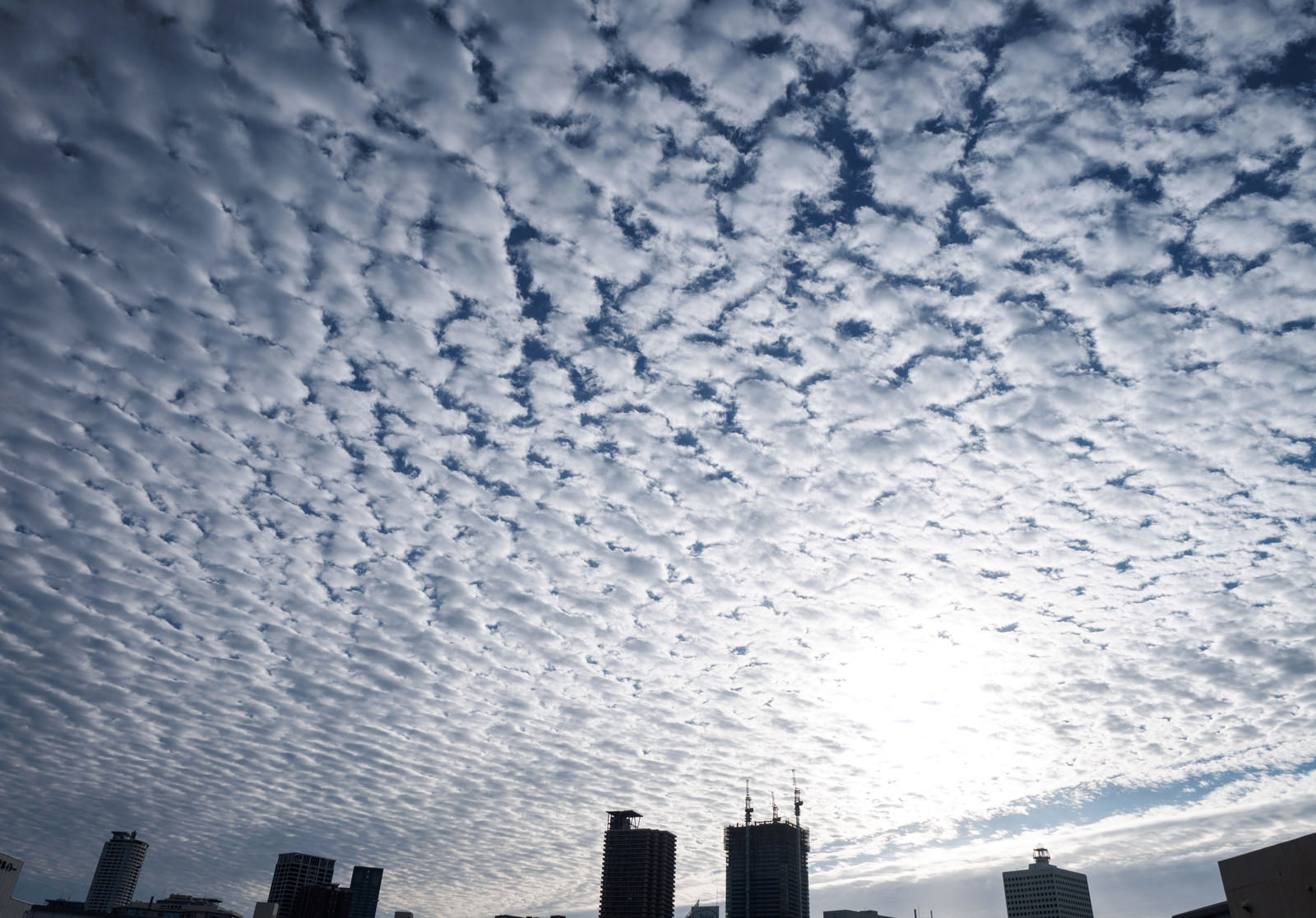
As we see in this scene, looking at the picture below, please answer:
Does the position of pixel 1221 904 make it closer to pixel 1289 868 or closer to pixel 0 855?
pixel 1289 868

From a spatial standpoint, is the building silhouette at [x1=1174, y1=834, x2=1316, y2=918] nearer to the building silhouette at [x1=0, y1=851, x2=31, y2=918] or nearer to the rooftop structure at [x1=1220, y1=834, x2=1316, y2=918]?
the rooftop structure at [x1=1220, y1=834, x2=1316, y2=918]

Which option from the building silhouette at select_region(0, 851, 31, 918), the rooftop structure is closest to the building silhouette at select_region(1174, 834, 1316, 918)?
the rooftop structure

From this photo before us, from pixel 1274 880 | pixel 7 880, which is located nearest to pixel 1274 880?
pixel 1274 880

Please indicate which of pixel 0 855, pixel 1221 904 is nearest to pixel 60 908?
pixel 0 855

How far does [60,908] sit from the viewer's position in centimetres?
19150

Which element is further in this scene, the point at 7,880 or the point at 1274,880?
the point at 7,880

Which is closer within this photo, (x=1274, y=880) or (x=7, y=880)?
(x=1274, y=880)

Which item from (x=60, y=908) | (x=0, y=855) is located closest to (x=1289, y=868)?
(x=0, y=855)

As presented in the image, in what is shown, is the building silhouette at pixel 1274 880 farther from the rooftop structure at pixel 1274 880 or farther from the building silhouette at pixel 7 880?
the building silhouette at pixel 7 880

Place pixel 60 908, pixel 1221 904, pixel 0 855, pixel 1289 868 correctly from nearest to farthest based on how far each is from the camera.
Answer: pixel 1289 868 → pixel 1221 904 → pixel 0 855 → pixel 60 908

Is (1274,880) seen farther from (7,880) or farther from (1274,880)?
(7,880)

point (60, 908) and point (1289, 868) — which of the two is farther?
point (60, 908)

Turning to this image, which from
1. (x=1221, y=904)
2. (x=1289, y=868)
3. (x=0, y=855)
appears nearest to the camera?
(x=1289, y=868)

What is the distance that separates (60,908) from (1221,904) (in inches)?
10137
